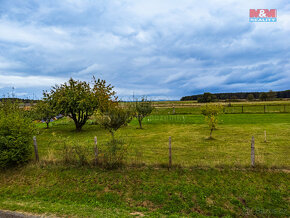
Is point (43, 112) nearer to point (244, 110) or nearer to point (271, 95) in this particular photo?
point (244, 110)

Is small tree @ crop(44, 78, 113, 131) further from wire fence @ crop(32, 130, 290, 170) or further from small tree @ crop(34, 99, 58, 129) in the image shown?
wire fence @ crop(32, 130, 290, 170)

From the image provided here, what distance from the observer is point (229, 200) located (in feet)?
21.2

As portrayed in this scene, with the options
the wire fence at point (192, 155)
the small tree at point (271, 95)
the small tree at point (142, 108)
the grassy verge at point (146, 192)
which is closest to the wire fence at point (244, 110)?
the small tree at point (142, 108)

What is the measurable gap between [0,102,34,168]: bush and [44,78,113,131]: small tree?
979 cm

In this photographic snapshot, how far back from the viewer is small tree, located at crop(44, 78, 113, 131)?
65.9 ft

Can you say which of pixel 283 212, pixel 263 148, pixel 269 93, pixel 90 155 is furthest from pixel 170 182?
pixel 269 93

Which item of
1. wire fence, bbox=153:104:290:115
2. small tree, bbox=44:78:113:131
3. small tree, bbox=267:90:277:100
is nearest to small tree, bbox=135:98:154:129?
small tree, bbox=44:78:113:131

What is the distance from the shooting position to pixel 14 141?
9016 millimetres

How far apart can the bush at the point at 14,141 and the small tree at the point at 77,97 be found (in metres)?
9.79

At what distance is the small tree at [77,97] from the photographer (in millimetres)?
20078

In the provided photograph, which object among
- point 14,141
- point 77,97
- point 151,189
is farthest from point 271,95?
point 14,141

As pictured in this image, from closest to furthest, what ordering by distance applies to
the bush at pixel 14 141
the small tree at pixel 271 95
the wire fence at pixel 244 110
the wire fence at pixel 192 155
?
the wire fence at pixel 192 155 < the bush at pixel 14 141 < the wire fence at pixel 244 110 < the small tree at pixel 271 95

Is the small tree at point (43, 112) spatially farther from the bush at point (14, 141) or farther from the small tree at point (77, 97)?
the bush at point (14, 141)

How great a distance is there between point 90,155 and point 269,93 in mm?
130157
